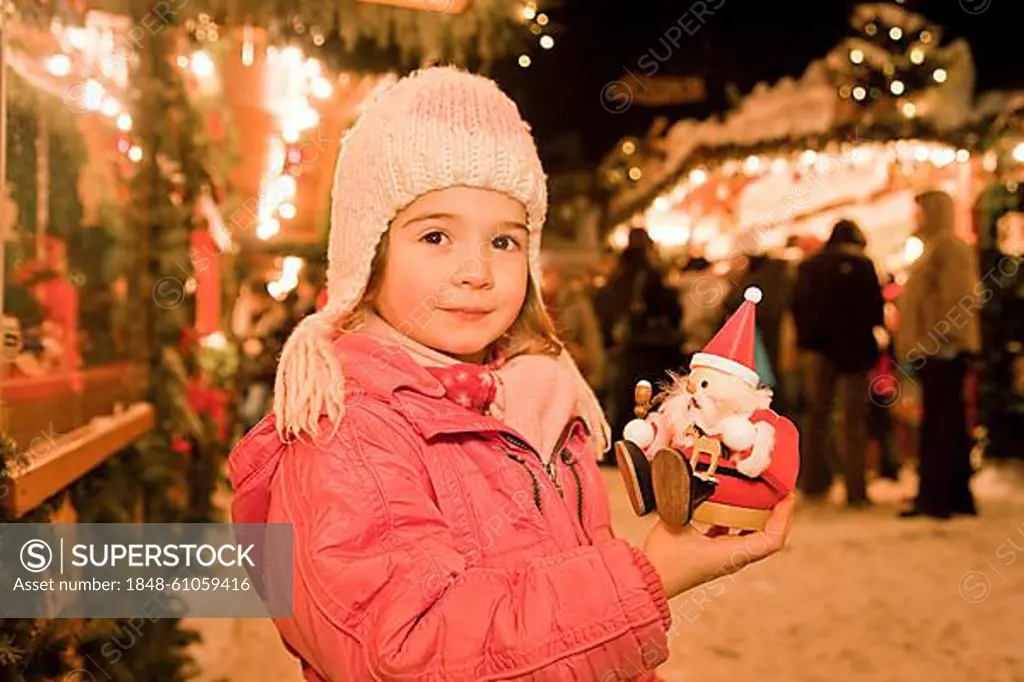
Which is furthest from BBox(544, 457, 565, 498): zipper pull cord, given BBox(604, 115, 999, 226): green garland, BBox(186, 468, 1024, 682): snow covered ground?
BBox(604, 115, 999, 226): green garland

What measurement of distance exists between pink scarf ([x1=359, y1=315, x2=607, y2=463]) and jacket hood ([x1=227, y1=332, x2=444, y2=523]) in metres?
0.03

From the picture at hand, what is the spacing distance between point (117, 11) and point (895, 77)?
490 cm

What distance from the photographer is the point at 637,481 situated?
38.5 inches

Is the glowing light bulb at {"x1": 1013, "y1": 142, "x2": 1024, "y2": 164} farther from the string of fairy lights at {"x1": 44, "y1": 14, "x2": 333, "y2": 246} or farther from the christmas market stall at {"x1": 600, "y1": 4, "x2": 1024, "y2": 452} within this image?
the string of fairy lights at {"x1": 44, "y1": 14, "x2": 333, "y2": 246}

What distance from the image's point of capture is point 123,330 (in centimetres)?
294

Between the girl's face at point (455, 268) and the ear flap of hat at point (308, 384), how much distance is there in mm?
102

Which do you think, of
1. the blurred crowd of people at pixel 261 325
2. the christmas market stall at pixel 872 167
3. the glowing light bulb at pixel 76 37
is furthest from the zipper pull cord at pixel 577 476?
the christmas market stall at pixel 872 167

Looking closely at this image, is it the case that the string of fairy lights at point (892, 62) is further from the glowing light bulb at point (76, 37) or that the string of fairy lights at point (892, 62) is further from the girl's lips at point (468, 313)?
the girl's lips at point (468, 313)

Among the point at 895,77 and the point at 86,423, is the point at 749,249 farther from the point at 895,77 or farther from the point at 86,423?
the point at 86,423

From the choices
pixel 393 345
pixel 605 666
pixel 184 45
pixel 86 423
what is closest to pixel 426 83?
pixel 393 345

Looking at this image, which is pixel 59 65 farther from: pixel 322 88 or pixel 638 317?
pixel 638 317

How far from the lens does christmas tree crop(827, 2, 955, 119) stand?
244 inches

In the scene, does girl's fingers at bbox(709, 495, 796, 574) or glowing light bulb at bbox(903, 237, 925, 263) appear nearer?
girl's fingers at bbox(709, 495, 796, 574)

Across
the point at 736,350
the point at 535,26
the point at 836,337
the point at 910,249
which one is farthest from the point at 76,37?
the point at 910,249
